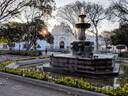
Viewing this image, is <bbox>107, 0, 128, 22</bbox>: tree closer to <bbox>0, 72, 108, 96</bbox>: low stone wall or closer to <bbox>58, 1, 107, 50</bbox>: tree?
<bbox>58, 1, 107, 50</bbox>: tree

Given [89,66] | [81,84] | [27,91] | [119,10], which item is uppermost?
[119,10]

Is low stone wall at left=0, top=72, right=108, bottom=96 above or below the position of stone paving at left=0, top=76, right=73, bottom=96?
above

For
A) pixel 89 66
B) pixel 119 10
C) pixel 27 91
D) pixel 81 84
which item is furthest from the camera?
pixel 119 10

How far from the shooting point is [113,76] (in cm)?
848

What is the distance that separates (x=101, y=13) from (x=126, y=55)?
11901 mm

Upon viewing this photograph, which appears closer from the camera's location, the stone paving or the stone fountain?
the stone paving

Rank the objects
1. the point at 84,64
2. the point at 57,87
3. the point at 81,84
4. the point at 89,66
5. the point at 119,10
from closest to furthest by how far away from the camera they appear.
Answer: the point at 81,84
the point at 57,87
the point at 89,66
the point at 84,64
the point at 119,10

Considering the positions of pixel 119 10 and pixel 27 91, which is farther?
pixel 119 10

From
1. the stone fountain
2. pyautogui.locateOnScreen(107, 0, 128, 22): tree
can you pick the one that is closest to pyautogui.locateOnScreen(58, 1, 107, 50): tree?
pyautogui.locateOnScreen(107, 0, 128, 22): tree

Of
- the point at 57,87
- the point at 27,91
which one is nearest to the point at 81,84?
the point at 57,87

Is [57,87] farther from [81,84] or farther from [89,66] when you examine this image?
[89,66]

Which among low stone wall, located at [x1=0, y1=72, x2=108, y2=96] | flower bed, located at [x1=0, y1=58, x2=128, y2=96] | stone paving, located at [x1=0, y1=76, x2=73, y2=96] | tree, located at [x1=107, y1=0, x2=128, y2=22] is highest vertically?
tree, located at [x1=107, y1=0, x2=128, y2=22]

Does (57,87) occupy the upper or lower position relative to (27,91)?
upper

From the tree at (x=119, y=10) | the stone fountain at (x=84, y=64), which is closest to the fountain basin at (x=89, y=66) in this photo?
the stone fountain at (x=84, y=64)
